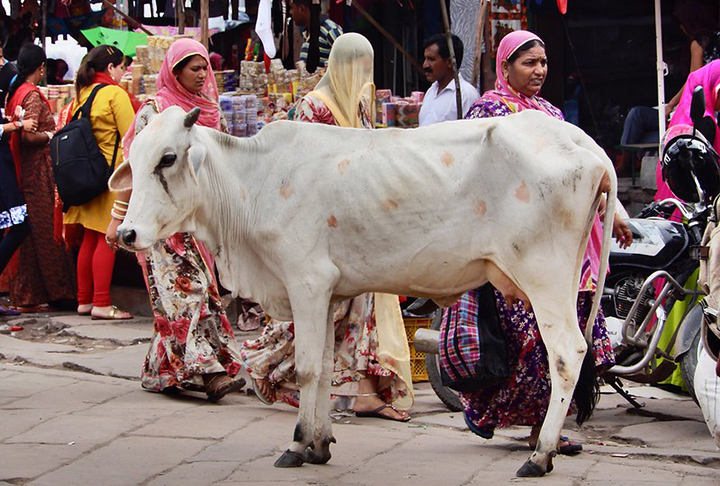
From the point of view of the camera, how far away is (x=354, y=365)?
19.9ft

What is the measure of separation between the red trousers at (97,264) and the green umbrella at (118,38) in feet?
10.6

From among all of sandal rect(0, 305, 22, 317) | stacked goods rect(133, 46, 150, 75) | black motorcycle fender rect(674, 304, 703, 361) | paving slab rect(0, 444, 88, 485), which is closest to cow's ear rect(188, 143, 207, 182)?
paving slab rect(0, 444, 88, 485)

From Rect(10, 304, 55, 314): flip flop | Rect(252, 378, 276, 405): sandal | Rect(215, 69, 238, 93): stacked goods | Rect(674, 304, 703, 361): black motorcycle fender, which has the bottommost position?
Rect(10, 304, 55, 314): flip flop

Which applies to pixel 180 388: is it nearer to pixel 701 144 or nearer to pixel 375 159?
pixel 375 159

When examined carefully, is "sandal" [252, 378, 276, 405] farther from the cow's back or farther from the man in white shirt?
the man in white shirt

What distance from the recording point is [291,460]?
4836 millimetres

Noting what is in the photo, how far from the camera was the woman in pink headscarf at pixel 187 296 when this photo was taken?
6.37 metres

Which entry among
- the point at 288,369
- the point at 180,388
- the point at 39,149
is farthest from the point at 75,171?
the point at 288,369

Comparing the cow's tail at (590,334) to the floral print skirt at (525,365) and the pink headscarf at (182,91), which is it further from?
the pink headscarf at (182,91)

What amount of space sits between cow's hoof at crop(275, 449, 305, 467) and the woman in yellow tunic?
422 centimetres

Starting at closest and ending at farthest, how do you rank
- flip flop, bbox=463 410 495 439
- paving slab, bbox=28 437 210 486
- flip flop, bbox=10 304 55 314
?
paving slab, bbox=28 437 210 486 → flip flop, bbox=463 410 495 439 → flip flop, bbox=10 304 55 314

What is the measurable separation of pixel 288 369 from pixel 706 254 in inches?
88.0

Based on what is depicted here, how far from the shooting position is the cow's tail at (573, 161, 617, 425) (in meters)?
4.70

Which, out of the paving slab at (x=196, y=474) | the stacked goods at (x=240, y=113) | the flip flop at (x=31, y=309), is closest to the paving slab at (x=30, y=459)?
the paving slab at (x=196, y=474)
